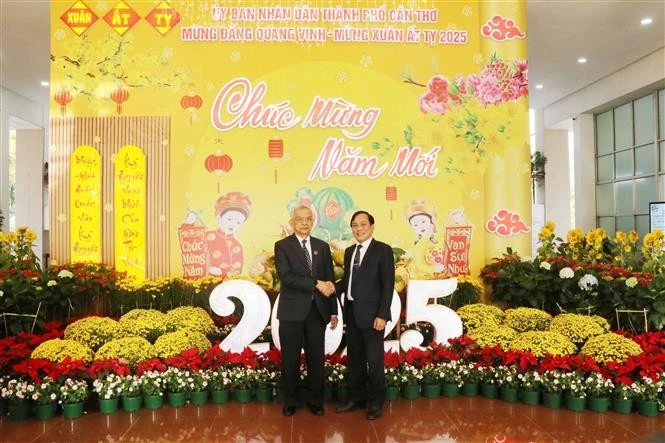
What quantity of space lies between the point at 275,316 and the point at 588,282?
3.13m

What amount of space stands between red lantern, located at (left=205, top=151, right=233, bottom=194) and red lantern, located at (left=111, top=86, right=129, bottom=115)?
1208 mm

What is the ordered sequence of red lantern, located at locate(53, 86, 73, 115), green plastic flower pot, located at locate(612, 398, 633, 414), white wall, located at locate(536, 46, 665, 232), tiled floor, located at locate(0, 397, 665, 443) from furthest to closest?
white wall, located at locate(536, 46, 665, 232) → red lantern, located at locate(53, 86, 73, 115) → green plastic flower pot, located at locate(612, 398, 633, 414) → tiled floor, located at locate(0, 397, 665, 443)

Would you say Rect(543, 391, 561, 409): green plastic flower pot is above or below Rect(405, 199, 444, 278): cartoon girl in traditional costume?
below

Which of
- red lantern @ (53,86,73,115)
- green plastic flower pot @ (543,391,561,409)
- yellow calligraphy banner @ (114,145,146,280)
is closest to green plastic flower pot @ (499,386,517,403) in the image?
green plastic flower pot @ (543,391,561,409)

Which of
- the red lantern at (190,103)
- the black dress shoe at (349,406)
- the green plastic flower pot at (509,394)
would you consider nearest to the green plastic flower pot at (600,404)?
the green plastic flower pot at (509,394)

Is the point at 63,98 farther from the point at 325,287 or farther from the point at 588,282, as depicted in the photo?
the point at 588,282

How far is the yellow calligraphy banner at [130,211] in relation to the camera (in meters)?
6.60

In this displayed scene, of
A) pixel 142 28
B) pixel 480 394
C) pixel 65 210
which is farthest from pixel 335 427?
pixel 142 28

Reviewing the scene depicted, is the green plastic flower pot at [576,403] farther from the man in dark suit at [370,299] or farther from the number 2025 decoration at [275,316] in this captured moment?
the man in dark suit at [370,299]

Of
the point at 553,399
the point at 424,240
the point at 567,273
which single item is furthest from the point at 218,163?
the point at 553,399

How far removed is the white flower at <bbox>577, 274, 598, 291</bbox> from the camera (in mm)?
5520

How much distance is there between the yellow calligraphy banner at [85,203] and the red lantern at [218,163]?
131 cm

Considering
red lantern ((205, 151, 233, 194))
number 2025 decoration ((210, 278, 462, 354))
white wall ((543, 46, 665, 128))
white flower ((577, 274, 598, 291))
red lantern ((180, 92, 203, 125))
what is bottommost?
number 2025 decoration ((210, 278, 462, 354))

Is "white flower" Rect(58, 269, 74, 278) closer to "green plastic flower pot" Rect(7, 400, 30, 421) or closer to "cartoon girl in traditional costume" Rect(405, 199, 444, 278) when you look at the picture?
"green plastic flower pot" Rect(7, 400, 30, 421)
